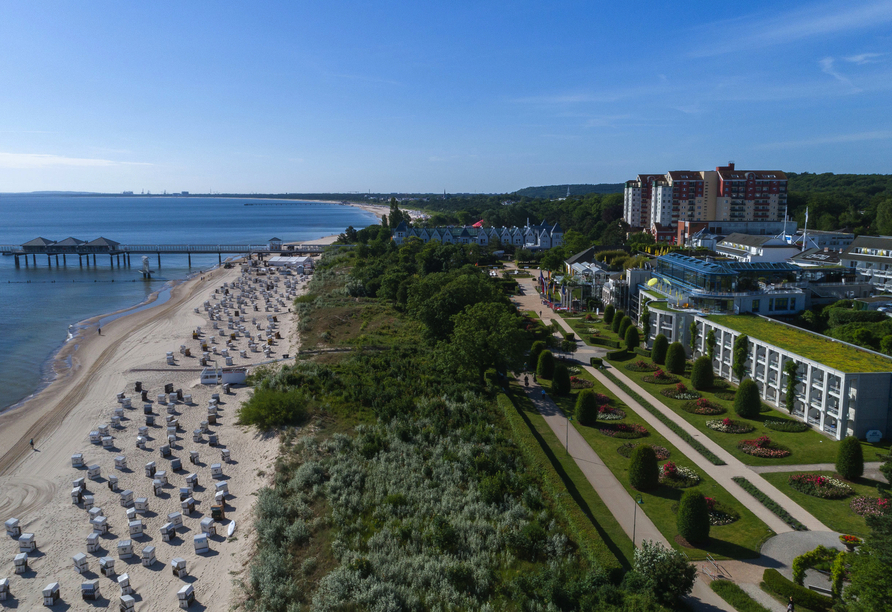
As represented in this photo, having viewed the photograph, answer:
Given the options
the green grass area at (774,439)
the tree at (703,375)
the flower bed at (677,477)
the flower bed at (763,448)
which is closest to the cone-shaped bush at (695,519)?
the flower bed at (677,477)

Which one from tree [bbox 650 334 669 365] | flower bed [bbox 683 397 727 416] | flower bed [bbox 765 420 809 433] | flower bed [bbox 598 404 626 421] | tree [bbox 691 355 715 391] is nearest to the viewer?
flower bed [bbox 765 420 809 433]

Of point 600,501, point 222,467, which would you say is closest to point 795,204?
point 600,501

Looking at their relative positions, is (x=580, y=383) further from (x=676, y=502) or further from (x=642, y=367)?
(x=676, y=502)

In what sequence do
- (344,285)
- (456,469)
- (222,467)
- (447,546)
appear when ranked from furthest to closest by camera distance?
(344,285) → (222,467) → (456,469) → (447,546)

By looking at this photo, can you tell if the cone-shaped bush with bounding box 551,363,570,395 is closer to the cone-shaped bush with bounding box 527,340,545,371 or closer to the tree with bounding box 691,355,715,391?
the cone-shaped bush with bounding box 527,340,545,371

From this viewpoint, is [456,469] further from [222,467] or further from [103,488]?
[103,488]

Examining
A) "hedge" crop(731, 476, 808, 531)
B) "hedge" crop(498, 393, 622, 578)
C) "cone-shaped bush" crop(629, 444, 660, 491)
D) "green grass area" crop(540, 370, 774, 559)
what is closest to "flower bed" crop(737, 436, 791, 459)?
"hedge" crop(731, 476, 808, 531)

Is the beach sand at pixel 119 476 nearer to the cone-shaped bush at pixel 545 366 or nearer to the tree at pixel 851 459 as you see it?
the cone-shaped bush at pixel 545 366

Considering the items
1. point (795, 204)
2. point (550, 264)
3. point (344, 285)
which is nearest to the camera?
point (344, 285)
